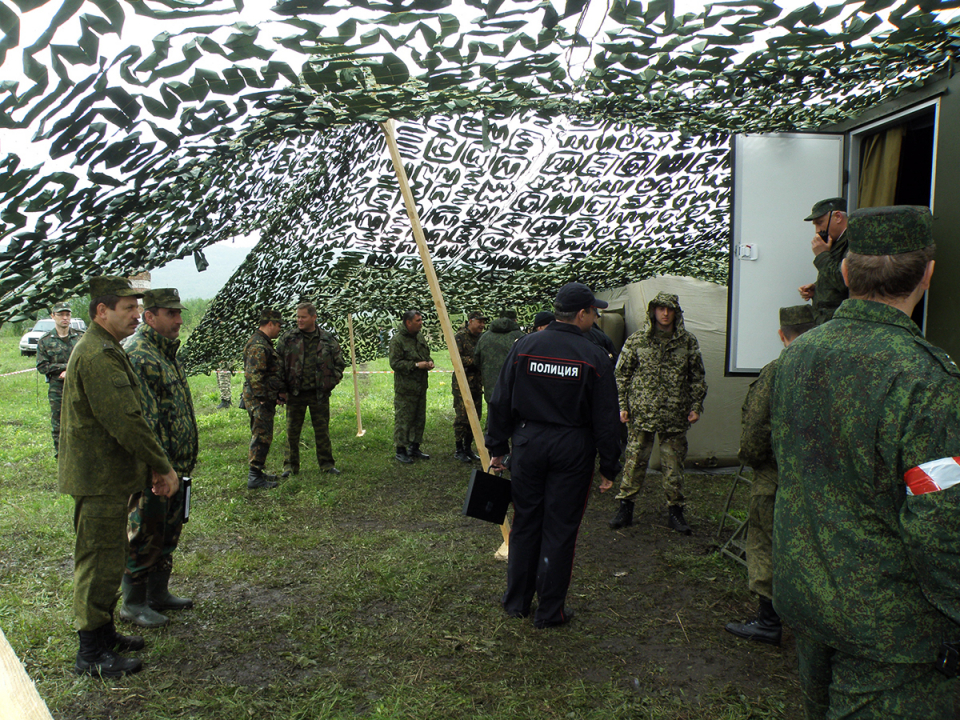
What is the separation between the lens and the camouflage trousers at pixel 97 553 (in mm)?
3053

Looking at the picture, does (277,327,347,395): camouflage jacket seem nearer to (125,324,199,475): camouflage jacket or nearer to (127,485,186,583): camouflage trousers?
(125,324,199,475): camouflage jacket

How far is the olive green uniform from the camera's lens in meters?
2.99

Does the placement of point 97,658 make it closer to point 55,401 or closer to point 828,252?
point 828,252

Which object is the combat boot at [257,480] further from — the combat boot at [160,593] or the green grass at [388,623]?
the combat boot at [160,593]

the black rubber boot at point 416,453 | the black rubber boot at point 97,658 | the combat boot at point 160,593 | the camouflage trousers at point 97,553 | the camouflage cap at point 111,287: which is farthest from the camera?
the black rubber boot at point 416,453

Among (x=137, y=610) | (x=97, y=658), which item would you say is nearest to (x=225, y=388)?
(x=137, y=610)

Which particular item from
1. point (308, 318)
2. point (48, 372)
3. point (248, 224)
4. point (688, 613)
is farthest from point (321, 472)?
point (688, 613)

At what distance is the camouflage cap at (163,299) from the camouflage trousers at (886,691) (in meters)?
3.62

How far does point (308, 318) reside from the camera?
7184 millimetres

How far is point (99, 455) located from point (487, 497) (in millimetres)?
2205

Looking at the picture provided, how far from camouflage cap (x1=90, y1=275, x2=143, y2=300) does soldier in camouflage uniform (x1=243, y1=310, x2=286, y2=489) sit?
12.5ft

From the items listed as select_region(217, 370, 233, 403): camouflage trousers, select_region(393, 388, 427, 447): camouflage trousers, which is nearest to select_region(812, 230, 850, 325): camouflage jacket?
select_region(393, 388, 427, 447): camouflage trousers

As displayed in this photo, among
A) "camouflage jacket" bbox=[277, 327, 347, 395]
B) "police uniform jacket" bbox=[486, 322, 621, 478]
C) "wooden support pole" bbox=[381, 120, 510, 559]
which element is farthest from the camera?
"camouflage jacket" bbox=[277, 327, 347, 395]

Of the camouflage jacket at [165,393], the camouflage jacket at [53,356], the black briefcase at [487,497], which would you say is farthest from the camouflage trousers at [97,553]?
the camouflage jacket at [53,356]
